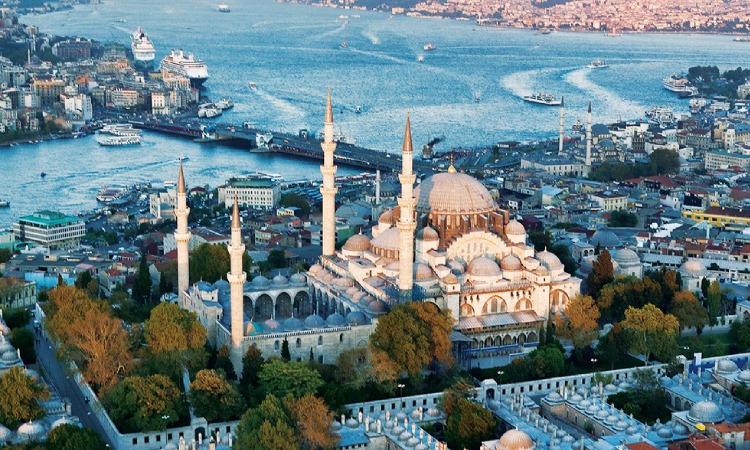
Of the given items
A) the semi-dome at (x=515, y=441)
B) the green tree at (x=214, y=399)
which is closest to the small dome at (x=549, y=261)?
the semi-dome at (x=515, y=441)

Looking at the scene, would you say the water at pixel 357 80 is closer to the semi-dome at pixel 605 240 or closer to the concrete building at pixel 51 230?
the concrete building at pixel 51 230

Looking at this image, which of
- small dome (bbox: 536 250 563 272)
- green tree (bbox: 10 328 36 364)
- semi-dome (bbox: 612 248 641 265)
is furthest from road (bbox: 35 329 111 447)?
semi-dome (bbox: 612 248 641 265)

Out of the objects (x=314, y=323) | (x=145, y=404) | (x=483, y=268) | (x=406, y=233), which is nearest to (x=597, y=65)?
(x=483, y=268)

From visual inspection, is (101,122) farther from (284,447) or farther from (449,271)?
(284,447)

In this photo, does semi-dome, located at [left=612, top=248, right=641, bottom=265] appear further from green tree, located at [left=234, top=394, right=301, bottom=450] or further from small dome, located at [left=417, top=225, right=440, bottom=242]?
green tree, located at [left=234, top=394, right=301, bottom=450]

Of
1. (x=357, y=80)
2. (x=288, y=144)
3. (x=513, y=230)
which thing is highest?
(x=513, y=230)

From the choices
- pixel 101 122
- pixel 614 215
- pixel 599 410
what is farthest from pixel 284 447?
pixel 101 122

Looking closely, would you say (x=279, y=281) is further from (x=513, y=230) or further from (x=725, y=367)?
(x=725, y=367)
